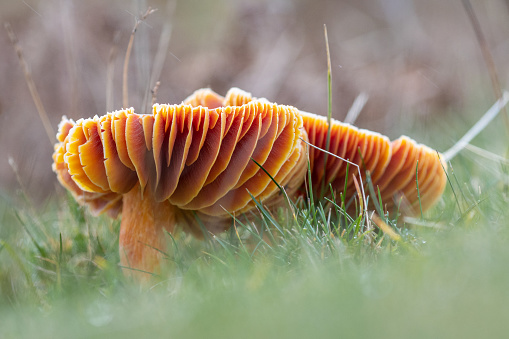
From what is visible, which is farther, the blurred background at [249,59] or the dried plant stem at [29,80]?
the blurred background at [249,59]

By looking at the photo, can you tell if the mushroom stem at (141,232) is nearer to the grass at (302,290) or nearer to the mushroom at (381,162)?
the grass at (302,290)

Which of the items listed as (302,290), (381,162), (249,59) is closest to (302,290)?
(302,290)

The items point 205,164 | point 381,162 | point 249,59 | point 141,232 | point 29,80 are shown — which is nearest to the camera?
point 205,164

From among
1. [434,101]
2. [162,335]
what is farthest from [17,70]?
[162,335]

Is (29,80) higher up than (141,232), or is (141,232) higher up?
(29,80)

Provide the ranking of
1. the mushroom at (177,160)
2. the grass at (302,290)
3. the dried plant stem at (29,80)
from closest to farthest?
the grass at (302,290), the mushroom at (177,160), the dried plant stem at (29,80)

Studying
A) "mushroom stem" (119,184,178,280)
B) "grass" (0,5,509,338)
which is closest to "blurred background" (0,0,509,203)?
"mushroom stem" (119,184,178,280)

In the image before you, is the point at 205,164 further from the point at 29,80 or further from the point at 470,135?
the point at 29,80

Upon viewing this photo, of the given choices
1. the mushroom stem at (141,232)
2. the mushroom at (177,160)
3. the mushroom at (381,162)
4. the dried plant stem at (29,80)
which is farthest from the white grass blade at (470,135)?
Result: the dried plant stem at (29,80)
